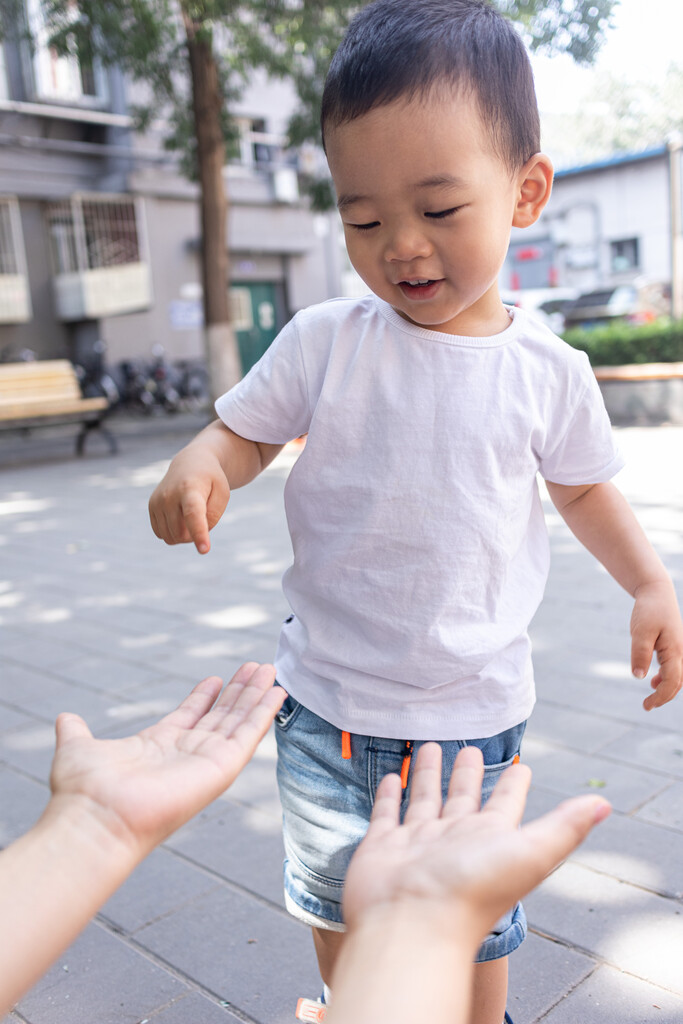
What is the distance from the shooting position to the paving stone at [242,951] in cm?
178

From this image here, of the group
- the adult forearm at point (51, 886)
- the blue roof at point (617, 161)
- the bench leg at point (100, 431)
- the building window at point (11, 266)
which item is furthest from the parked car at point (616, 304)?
the adult forearm at point (51, 886)

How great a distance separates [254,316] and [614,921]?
57.4 ft

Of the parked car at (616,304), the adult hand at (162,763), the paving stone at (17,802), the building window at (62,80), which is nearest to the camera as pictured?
the adult hand at (162,763)

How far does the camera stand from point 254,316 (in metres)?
18.7

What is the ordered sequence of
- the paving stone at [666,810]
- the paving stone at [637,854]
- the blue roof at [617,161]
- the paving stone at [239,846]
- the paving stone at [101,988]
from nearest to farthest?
the paving stone at [101,988], the paving stone at [637,854], the paving stone at [239,846], the paving stone at [666,810], the blue roof at [617,161]

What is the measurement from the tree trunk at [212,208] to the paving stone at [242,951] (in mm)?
8235

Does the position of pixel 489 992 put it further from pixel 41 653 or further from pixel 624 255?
pixel 624 255

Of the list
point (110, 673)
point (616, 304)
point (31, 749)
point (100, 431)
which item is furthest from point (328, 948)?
point (616, 304)

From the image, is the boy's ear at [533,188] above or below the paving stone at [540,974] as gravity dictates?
above

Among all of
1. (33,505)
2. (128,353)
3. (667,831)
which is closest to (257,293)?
(128,353)

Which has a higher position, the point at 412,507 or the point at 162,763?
Answer: the point at 412,507

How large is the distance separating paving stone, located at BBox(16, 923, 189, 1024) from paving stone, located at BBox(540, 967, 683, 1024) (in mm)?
699

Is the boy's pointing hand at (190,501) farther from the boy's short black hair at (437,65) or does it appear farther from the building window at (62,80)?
the building window at (62,80)

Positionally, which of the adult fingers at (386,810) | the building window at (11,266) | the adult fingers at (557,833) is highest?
the building window at (11,266)
